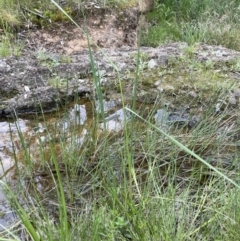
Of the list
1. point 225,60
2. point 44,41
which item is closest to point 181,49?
point 225,60

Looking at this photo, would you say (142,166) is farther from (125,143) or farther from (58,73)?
(58,73)

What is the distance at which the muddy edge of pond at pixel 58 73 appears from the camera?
306 cm

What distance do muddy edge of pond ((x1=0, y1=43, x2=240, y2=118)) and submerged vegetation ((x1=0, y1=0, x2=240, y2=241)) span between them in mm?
81

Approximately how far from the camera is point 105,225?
5.27 ft

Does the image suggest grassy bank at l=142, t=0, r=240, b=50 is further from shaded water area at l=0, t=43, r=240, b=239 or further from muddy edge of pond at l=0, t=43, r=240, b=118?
shaded water area at l=0, t=43, r=240, b=239

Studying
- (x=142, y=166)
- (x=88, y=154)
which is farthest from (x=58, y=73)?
(x=142, y=166)

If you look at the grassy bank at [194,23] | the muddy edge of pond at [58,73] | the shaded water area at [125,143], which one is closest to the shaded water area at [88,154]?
the shaded water area at [125,143]

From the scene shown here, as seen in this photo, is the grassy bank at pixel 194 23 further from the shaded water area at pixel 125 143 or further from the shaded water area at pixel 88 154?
the shaded water area at pixel 88 154

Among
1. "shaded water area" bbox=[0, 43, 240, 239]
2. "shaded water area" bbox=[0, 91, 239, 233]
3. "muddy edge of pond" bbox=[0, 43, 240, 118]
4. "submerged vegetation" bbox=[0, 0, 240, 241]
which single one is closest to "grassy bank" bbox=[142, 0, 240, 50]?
"submerged vegetation" bbox=[0, 0, 240, 241]

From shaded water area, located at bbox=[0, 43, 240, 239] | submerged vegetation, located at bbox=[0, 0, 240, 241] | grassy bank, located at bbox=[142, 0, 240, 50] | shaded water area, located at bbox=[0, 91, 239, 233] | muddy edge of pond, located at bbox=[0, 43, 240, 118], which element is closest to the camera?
submerged vegetation, located at bbox=[0, 0, 240, 241]

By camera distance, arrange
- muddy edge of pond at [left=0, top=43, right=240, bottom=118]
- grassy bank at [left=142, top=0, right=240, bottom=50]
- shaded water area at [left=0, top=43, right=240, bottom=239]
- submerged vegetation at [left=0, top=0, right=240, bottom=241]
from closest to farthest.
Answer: submerged vegetation at [left=0, top=0, right=240, bottom=241], shaded water area at [left=0, top=43, right=240, bottom=239], muddy edge of pond at [left=0, top=43, right=240, bottom=118], grassy bank at [left=142, top=0, right=240, bottom=50]

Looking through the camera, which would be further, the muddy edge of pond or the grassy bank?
the grassy bank

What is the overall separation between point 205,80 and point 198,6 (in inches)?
112

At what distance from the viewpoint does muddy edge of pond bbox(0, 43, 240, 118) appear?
3.06m
